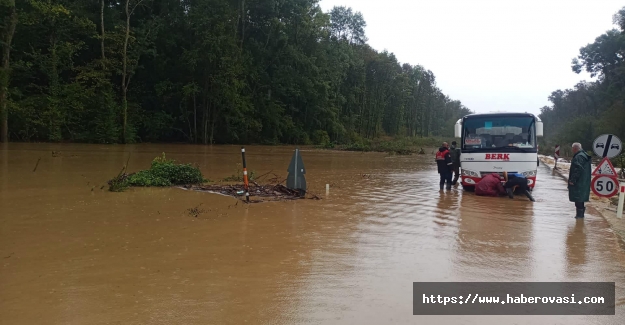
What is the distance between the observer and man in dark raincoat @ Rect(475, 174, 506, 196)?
14.0 m

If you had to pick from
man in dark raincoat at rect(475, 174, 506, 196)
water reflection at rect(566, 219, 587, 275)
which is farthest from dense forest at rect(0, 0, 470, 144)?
water reflection at rect(566, 219, 587, 275)

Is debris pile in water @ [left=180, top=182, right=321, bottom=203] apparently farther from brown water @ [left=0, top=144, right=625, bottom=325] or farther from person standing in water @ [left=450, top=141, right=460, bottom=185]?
person standing in water @ [left=450, top=141, right=460, bottom=185]

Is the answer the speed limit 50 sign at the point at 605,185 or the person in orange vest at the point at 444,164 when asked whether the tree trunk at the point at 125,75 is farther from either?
the speed limit 50 sign at the point at 605,185

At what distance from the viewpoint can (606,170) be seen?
414 inches

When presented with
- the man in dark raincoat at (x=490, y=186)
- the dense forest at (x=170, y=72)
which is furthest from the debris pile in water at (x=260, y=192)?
the dense forest at (x=170, y=72)

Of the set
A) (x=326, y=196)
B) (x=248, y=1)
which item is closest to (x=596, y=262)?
(x=326, y=196)

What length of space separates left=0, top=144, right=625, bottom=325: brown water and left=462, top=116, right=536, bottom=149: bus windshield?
8.84 ft

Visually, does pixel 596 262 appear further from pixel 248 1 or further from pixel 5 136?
pixel 248 1

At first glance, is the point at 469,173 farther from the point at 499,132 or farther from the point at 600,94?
the point at 600,94

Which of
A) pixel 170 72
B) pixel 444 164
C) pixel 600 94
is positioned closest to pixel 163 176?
pixel 444 164

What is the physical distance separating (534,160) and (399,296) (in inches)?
429

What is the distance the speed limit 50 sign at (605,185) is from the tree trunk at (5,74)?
3340cm

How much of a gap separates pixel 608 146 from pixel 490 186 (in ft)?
12.7

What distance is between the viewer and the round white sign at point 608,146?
10.5 metres
